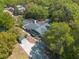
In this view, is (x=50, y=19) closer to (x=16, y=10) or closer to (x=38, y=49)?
(x=16, y=10)

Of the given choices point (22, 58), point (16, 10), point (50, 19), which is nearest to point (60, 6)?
point (50, 19)

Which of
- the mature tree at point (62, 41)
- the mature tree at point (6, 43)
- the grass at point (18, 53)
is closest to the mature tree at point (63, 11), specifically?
the mature tree at point (62, 41)

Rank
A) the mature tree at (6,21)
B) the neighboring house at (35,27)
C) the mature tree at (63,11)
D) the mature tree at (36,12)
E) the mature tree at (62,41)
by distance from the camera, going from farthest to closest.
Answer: the mature tree at (36,12)
the mature tree at (63,11)
the neighboring house at (35,27)
the mature tree at (6,21)
the mature tree at (62,41)

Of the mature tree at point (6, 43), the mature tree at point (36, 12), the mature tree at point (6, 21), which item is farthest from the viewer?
the mature tree at point (36, 12)

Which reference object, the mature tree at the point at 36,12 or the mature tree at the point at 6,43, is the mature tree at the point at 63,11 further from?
Answer: the mature tree at the point at 6,43

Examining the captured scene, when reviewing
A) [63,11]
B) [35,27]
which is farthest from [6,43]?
[63,11]

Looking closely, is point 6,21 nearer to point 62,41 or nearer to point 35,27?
point 35,27

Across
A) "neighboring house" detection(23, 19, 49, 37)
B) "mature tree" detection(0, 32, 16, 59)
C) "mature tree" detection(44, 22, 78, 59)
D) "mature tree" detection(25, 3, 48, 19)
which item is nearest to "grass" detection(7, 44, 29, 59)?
"mature tree" detection(0, 32, 16, 59)
